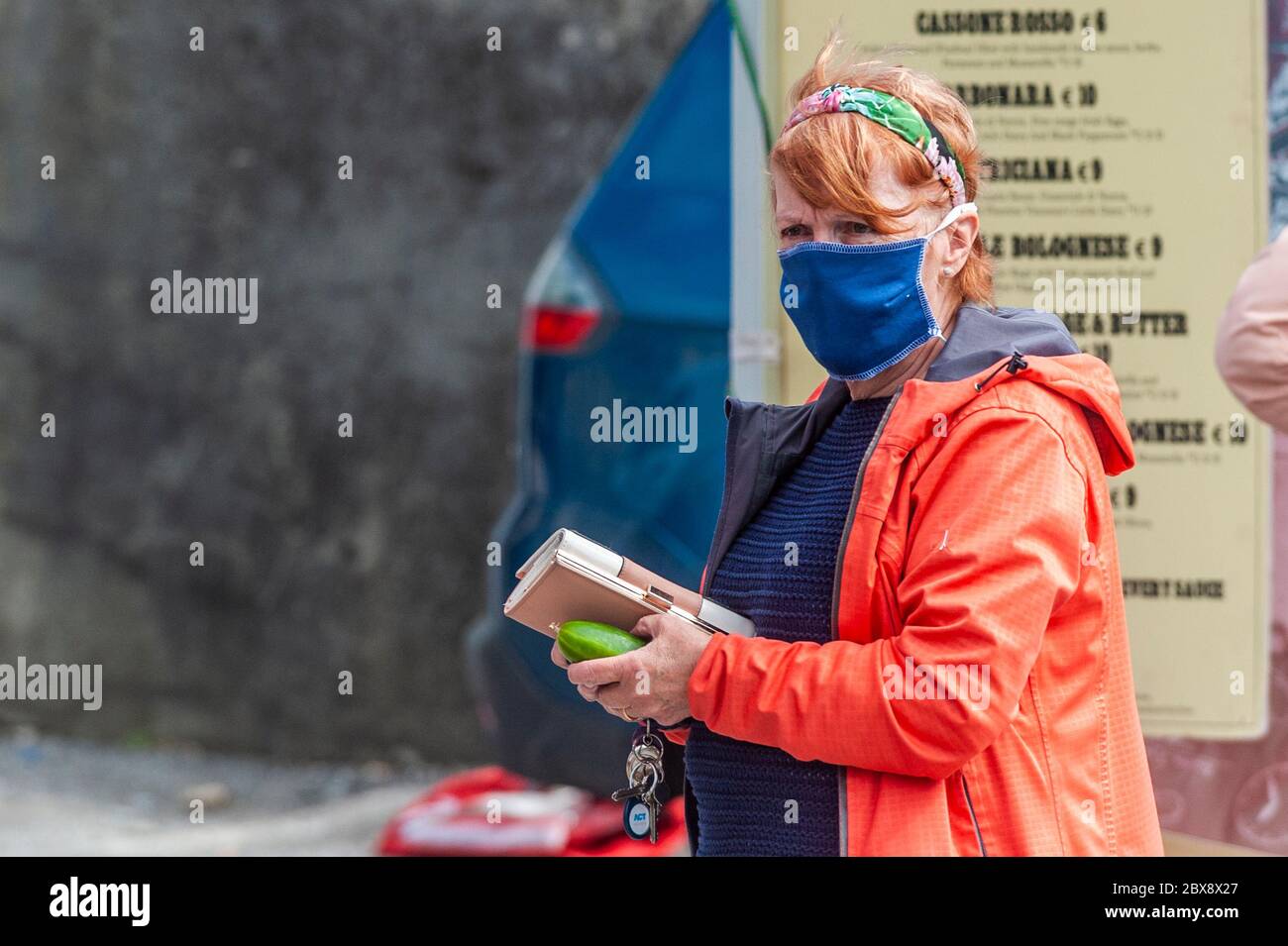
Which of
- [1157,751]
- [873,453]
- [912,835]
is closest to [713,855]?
[912,835]

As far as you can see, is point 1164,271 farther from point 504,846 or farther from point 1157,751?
point 504,846

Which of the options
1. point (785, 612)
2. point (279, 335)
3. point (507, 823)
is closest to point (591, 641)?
point (785, 612)

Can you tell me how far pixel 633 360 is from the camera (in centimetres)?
381

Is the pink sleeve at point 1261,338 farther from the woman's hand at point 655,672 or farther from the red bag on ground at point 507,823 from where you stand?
the red bag on ground at point 507,823

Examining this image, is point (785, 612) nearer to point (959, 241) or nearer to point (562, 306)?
point (959, 241)

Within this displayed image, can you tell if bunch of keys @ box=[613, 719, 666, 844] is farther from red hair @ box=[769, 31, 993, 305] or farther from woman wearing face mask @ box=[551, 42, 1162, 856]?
red hair @ box=[769, 31, 993, 305]

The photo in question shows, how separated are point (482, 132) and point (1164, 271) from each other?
3343mm

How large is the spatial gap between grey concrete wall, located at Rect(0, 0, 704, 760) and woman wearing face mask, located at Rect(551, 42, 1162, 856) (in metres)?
4.12

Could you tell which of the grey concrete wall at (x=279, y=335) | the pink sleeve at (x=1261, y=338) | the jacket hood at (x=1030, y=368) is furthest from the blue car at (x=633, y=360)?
the grey concrete wall at (x=279, y=335)

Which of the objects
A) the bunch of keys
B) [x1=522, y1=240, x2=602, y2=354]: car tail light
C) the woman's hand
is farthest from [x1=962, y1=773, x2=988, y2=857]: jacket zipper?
[x1=522, y1=240, x2=602, y2=354]: car tail light

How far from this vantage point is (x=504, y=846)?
4.49 m

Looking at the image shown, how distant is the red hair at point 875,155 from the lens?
6.18 feet

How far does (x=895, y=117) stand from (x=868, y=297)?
23cm

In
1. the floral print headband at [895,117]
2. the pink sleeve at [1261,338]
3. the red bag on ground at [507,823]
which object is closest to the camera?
the floral print headband at [895,117]
